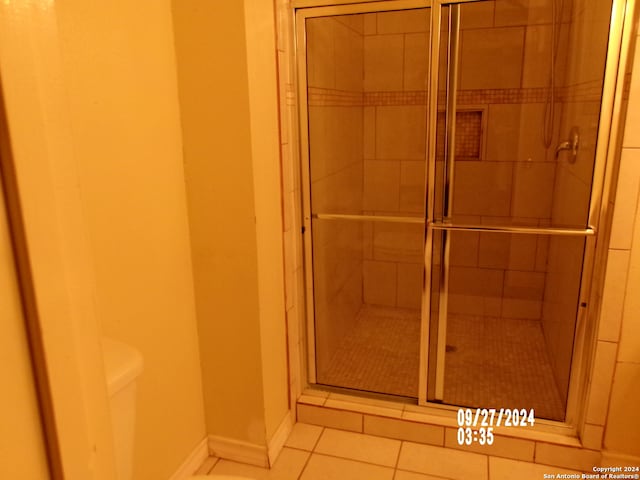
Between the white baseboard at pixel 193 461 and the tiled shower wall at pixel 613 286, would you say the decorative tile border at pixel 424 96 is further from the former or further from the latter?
the white baseboard at pixel 193 461

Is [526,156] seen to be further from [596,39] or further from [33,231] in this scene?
[33,231]

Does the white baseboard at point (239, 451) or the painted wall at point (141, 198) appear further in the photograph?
the white baseboard at point (239, 451)

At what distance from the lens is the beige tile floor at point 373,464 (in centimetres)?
186

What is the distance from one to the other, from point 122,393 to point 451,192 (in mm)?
1416

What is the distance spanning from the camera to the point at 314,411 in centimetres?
216

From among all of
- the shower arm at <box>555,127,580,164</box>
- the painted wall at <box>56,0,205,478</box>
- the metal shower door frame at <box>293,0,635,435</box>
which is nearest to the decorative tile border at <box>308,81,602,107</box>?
the shower arm at <box>555,127,580,164</box>

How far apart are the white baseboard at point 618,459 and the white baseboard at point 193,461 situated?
1.51 m

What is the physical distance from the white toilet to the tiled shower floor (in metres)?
1.21

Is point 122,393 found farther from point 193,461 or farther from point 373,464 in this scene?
point 373,464

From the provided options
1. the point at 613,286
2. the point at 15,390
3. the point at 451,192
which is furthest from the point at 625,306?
the point at 15,390

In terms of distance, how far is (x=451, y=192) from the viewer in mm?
1987

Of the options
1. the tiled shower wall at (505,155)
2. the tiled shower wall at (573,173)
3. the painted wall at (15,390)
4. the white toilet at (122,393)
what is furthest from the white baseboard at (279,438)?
the painted wall at (15,390)

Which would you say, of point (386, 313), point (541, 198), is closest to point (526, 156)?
point (541, 198)

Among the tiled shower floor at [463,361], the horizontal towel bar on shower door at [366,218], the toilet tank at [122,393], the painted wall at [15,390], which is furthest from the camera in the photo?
the tiled shower floor at [463,361]
